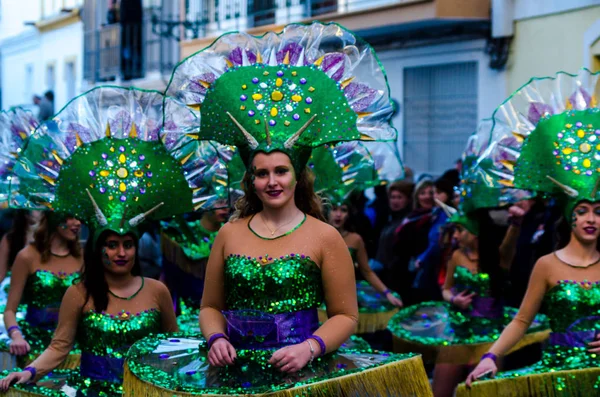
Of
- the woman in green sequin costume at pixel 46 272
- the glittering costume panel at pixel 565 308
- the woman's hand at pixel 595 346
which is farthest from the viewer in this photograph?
the woman in green sequin costume at pixel 46 272

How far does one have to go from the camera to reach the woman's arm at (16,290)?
6967 millimetres

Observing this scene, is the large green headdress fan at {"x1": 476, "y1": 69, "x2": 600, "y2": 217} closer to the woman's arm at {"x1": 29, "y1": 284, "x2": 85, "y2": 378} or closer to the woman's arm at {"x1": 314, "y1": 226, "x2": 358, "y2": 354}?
the woman's arm at {"x1": 314, "y1": 226, "x2": 358, "y2": 354}

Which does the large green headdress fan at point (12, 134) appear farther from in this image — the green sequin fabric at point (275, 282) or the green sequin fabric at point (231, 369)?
the green sequin fabric at point (275, 282)

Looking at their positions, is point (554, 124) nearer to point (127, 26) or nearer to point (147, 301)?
point (147, 301)

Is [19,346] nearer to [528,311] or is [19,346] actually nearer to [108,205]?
[108,205]

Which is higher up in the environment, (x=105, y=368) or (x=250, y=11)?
(x=250, y=11)

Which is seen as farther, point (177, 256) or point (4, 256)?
point (177, 256)

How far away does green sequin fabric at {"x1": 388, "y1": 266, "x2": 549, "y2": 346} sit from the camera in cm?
768

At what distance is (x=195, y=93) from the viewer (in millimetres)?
5215

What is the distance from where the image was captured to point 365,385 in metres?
4.18

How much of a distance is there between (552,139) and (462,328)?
88.9 inches

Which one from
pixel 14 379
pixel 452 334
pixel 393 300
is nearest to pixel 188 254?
pixel 393 300

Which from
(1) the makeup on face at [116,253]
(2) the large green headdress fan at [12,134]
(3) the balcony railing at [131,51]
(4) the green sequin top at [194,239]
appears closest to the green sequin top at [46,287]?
(2) the large green headdress fan at [12,134]

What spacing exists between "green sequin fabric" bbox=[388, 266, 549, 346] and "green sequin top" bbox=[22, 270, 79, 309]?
2427 millimetres
